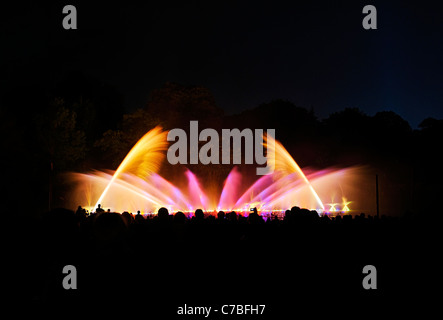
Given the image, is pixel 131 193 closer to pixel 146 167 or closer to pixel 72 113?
pixel 146 167

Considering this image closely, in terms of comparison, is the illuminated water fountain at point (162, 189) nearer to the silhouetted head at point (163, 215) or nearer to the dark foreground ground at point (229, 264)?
the dark foreground ground at point (229, 264)

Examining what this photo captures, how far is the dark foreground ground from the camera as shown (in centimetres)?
424

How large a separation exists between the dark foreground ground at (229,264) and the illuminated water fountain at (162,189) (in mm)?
28553

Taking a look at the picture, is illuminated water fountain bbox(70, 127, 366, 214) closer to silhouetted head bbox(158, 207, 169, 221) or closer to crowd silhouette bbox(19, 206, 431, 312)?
crowd silhouette bbox(19, 206, 431, 312)

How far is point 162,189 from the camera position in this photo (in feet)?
143

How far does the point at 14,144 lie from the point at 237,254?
33.3 metres

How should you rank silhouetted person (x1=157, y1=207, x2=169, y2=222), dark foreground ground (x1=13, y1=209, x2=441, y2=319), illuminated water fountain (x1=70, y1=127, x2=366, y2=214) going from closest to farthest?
1. dark foreground ground (x1=13, y1=209, x2=441, y2=319)
2. silhouetted person (x1=157, y1=207, x2=169, y2=222)
3. illuminated water fountain (x1=70, y1=127, x2=366, y2=214)

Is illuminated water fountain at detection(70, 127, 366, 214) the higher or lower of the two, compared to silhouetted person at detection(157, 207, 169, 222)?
higher

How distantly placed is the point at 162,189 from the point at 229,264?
120ft

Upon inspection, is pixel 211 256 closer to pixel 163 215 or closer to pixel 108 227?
Answer: pixel 163 215

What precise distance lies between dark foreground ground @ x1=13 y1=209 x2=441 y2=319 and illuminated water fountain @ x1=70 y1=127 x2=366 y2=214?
28.6 m

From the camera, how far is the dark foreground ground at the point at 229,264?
13.9 ft

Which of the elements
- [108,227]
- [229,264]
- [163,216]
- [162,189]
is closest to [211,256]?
[229,264]

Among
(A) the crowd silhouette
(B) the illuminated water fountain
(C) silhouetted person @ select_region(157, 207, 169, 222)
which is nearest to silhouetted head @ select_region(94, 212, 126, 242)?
(A) the crowd silhouette
